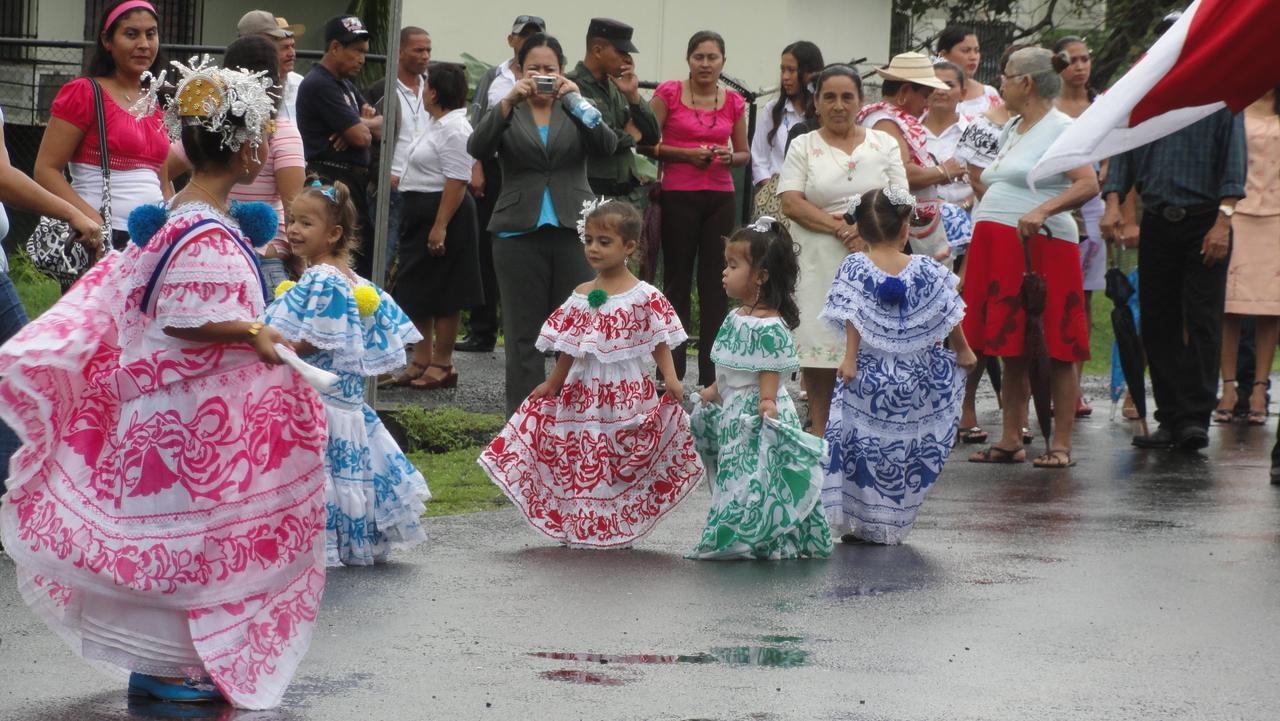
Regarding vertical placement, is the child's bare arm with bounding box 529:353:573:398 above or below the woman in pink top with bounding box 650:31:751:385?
below

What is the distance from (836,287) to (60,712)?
448 centimetres

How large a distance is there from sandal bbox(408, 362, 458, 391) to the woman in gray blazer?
2513 millimetres

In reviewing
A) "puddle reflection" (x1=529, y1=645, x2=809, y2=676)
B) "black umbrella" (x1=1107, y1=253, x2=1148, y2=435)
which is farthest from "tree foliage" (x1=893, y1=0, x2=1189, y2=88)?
"puddle reflection" (x1=529, y1=645, x2=809, y2=676)

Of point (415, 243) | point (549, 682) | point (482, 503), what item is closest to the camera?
point (549, 682)

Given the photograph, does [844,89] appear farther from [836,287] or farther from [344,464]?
[344,464]

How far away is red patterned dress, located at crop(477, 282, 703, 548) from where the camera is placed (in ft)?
27.1

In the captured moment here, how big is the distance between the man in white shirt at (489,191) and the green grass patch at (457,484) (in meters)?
1.98

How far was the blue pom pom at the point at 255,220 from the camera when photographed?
5484 millimetres

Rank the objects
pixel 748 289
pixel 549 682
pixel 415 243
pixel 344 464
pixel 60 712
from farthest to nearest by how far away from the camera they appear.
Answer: pixel 415 243
pixel 748 289
pixel 344 464
pixel 549 682
pixel 60 712

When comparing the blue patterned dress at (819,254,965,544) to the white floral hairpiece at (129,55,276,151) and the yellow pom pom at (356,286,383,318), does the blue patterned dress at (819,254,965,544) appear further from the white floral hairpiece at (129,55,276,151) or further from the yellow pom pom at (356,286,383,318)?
the white floral hairpiece at (129,55,276,151)

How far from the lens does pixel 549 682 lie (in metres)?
5.57

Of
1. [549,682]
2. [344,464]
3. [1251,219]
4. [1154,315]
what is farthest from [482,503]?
[1251,219]

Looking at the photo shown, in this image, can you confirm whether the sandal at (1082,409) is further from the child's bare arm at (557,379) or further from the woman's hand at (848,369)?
the child's bare arm at (557,379)

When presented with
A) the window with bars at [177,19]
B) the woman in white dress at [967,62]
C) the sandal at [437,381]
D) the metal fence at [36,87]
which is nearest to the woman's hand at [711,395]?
the sandal at [437,381]
